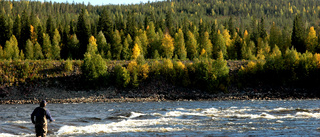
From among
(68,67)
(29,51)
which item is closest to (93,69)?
(68,67)

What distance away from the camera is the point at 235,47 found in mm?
120312

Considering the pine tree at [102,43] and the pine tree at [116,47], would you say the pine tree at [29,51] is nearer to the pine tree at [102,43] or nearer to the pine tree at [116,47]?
the pine tree at [102,43]

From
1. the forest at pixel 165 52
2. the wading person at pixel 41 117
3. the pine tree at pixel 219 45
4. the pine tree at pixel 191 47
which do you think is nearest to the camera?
the wading person at pixel 41 117

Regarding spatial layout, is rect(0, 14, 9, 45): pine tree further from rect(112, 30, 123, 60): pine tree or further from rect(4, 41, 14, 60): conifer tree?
rect(112, 30, 123, 60): pine tree

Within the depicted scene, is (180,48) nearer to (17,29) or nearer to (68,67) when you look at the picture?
(68,67)

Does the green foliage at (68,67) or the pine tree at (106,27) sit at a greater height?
the pine tree at (106,27)

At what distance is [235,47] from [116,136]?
332 ft

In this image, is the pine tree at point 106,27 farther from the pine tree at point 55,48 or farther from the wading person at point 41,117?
the wading person at point 41,117

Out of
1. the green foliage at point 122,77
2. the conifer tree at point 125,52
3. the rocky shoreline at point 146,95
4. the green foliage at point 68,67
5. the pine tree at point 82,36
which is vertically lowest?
the rocky shoreline at point 146,95

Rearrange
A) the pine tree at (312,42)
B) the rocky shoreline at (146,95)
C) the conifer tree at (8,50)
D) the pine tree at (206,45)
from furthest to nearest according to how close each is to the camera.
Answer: the pine tree at (206,45) → the pine tree at (312,42) → the conifer tree at (8,50) → the rocky shoreline at (146,95)

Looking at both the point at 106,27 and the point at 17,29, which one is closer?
the point at 17,29

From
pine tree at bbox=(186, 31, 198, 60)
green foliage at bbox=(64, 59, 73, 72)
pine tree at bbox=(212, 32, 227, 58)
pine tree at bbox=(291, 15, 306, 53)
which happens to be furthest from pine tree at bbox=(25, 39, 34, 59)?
pine tree at bbox=(291, 15, 306, 53)

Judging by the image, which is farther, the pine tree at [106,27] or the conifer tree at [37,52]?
the pine tree at [106,27]

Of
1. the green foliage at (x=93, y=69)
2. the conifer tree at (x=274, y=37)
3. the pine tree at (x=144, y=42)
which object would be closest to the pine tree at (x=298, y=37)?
the conifer tree at (x=274, y=37)
